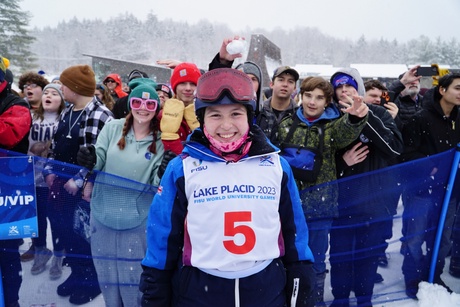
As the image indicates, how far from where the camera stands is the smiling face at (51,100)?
14.5ft

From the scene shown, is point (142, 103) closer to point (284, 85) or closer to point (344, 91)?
point (284, 85)

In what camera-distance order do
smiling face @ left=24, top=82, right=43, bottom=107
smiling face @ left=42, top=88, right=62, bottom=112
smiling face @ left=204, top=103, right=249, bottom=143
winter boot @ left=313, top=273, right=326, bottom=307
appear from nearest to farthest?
smiling face @ left=204, top=103, right=249, bottom=143 < winter boot @ left=313, top=273, right=326, bottom=307 < smiling face @ left=42, top=88, right=62, bottom=112 < smiling face @ left=24, top=82, right=43, bottom=107

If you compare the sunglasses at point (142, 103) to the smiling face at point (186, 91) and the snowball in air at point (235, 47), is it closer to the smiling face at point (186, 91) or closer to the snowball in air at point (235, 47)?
the smiling face at point (186, 91)

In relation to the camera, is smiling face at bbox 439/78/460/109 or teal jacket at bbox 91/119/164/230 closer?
teal jacket at bbox 91/119/164/230

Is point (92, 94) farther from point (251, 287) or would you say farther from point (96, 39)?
point (96, 39)

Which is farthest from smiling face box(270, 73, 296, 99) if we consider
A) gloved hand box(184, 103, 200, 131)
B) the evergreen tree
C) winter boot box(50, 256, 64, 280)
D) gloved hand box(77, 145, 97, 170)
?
the evergreen tree

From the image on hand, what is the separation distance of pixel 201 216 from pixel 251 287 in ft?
1.45

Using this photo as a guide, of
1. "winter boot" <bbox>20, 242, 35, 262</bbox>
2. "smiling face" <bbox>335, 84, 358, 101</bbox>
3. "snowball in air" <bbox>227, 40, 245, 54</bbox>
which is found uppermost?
"snowball in air" <bbox>227, 40, 245, 54</bbox>

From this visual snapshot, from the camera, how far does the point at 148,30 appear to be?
111125mm

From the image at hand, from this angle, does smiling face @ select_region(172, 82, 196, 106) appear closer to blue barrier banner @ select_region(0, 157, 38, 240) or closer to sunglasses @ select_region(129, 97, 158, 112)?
sunglasses @ select_region(129, 97, 158, 112)

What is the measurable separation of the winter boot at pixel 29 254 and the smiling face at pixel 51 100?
2117 millimetres

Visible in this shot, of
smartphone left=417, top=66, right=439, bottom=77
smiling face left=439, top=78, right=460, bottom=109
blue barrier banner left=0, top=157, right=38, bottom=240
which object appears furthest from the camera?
smartphone left=417, top=66, right=439, bottom=77

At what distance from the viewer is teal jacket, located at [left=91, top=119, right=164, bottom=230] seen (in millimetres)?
2885

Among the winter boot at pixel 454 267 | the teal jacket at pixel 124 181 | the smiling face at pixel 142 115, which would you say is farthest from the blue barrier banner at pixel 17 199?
the winter boot at pixel 454 267
